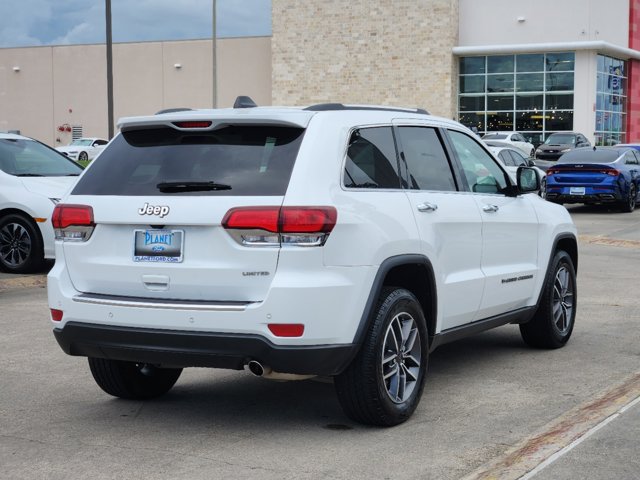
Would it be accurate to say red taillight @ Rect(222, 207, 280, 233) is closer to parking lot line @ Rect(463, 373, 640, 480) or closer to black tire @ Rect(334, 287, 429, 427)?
black tire @ Rect(334, 287, 429, 427)

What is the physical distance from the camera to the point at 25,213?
43.2 ft

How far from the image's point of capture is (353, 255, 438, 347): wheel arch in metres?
5.54

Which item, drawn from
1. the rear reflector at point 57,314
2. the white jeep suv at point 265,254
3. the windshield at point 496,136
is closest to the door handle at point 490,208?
the white jeep suv at point 265,254

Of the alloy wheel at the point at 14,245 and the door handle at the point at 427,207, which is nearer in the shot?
the door handle at the point at 427,207

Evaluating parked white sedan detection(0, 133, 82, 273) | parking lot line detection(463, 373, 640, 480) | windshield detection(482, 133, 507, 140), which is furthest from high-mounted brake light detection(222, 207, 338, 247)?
windshield detection(482, 133, 507, 140)

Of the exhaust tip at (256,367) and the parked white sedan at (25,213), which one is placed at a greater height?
the parked white sedan at (25,213)

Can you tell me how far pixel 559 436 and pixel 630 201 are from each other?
805 inches

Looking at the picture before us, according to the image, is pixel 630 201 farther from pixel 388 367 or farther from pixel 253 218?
pixel 253 218

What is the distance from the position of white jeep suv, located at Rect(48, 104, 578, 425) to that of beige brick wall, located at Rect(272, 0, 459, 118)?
47.6 meters

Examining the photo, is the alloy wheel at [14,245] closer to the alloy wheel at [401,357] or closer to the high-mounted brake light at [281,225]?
the alloy wheel at [401,357]

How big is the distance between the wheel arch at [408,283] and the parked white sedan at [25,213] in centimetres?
773

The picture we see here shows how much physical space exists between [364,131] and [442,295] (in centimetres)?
112

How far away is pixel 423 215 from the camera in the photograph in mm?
6223

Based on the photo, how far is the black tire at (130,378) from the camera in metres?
6.43
